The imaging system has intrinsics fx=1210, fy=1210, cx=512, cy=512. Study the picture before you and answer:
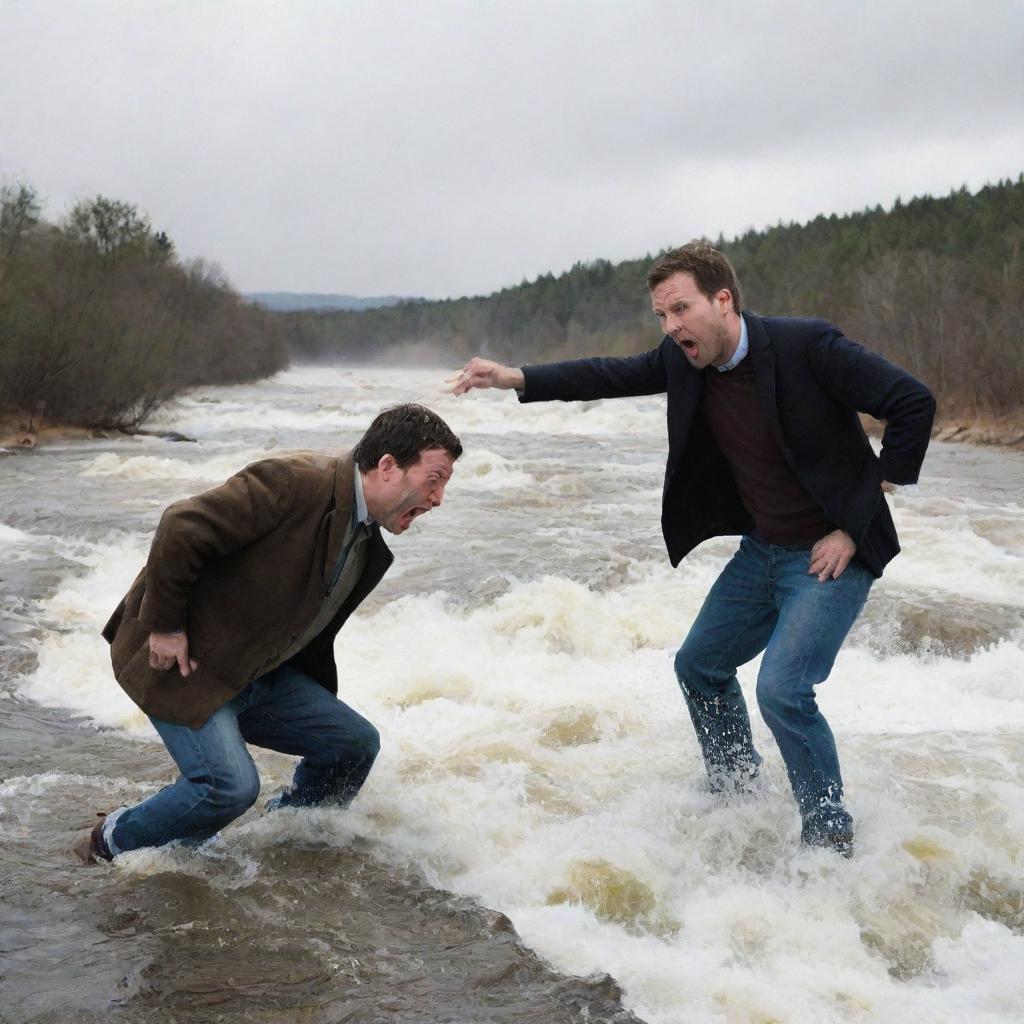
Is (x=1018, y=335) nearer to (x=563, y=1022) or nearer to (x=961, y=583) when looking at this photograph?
(x=961, y=583)

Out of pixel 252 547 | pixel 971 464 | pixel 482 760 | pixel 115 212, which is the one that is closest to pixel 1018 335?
pixel 971 464

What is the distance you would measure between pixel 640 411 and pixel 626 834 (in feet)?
104

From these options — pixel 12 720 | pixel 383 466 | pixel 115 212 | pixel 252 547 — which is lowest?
pixel 12 720

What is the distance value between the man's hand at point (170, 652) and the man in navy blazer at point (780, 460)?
1.36 meters

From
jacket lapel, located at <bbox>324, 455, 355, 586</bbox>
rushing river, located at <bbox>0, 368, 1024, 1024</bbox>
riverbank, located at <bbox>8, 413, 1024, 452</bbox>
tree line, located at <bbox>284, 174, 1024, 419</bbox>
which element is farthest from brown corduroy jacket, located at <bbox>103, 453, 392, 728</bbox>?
riverbank, located at <bbox>8, 413, 1024, 452</bbox>

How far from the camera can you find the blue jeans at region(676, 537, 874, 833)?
4.49 m

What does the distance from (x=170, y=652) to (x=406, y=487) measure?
97 centimetres

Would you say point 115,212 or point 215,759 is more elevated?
point 115,212

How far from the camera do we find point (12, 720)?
721 cm

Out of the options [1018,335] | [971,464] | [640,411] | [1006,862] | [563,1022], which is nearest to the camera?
[563,1022]

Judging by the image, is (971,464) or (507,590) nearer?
(507,590)

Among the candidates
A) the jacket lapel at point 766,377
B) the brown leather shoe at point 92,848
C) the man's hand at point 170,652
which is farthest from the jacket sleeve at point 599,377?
the brown leather shoe at point 92,848

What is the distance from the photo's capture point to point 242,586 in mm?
4133

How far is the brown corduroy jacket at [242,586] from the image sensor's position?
3.99m
